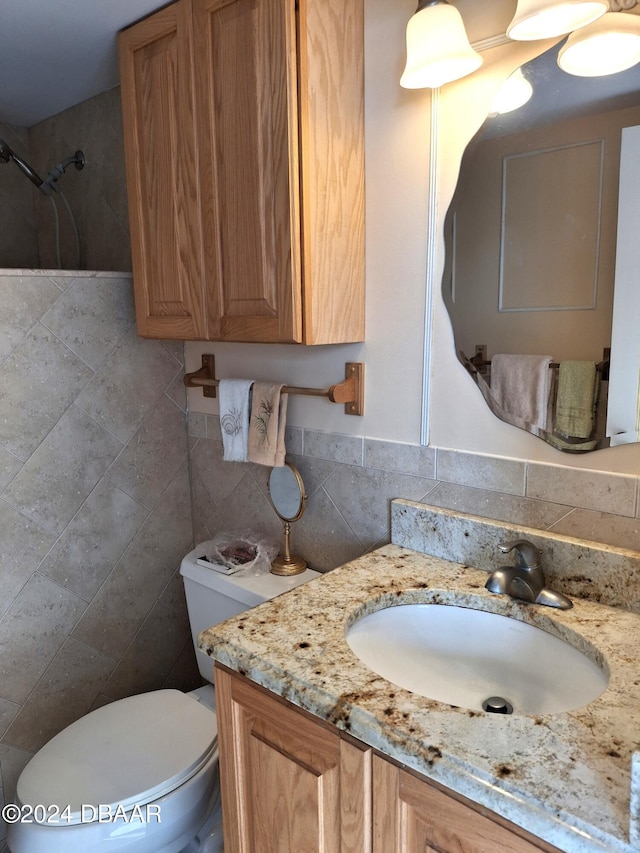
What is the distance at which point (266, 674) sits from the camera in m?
0.90

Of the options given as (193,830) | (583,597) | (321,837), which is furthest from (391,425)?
(193,830)

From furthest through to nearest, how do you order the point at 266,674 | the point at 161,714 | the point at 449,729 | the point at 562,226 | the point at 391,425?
the point at 161,714 < the point at 391,425 < the point at 562,226 < the point at 266,674 < the point at 449,729

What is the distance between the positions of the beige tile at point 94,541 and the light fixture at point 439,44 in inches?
51.7

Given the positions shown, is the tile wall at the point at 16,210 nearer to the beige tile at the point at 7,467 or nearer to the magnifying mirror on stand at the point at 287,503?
the beige tile at the point at 7,467

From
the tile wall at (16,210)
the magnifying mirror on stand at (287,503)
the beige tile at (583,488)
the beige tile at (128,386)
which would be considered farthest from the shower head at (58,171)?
the beige tile at (583,488)

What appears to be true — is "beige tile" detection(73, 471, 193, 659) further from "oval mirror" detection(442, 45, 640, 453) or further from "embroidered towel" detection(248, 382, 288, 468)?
"oval mirror" detection(442, 45, 640, 453)

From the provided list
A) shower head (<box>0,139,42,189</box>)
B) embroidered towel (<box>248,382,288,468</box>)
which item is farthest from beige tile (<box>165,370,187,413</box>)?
shower head (<box>0,139,42,189</box>)

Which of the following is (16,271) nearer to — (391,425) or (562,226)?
(391,425)

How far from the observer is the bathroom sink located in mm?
961

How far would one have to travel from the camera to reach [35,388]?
1579 mm

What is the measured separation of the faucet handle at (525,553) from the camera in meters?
1.10

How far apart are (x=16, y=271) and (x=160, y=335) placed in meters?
0.39

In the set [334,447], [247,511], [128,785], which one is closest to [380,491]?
[334,447]

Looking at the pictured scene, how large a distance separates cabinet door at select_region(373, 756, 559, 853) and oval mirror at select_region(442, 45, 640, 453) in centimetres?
63
